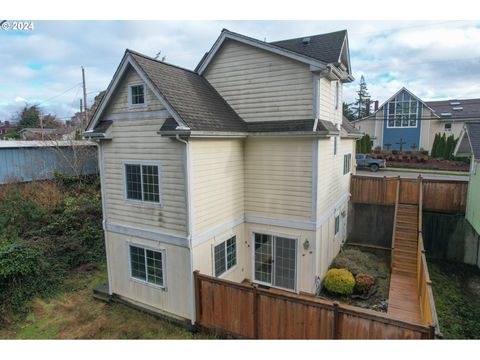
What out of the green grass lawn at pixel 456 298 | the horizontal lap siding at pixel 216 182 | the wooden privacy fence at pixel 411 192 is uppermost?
the horizontal lap siding at pixel 216 182

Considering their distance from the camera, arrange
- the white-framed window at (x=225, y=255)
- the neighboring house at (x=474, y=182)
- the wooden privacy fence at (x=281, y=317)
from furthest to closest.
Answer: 1. the neighboring house at (x=474, y=182)
2. the white-framed window at (x=225, y=255)
3. the wooden privacy fence at (x=281, y=317)

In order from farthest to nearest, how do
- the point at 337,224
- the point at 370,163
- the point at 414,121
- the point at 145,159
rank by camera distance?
1. the point at 414,121
2. the point at 370,163
3. the point at 337,224
4. the point at 145,159

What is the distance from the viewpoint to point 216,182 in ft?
30.6

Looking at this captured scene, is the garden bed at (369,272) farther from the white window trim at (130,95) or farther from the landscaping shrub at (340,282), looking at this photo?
the white window trim at (130,95)

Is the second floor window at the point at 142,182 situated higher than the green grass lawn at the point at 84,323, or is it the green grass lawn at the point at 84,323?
the second floor window at the point at 142,182

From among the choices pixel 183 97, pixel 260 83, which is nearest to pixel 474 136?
pixel 260 83

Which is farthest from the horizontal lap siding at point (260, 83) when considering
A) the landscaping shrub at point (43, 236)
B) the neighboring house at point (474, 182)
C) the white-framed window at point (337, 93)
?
the landscaping shrub at point (43, 236)

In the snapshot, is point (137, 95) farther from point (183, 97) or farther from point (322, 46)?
point (322, 46)

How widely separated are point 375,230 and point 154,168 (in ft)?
39.8

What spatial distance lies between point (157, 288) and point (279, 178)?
5256 mm

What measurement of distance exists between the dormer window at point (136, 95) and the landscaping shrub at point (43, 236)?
279 inches

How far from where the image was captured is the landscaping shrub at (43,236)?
34.0 ft

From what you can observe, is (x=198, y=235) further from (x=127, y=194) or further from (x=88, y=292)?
(x=88, y=292)

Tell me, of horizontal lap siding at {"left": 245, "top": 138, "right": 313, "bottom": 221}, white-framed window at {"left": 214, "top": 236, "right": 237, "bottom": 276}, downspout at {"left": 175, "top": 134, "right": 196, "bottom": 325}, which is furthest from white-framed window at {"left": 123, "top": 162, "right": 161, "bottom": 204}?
horizontal lap siding at {"left": 245, "top": 138, "right": 313, "bottom": 221}
